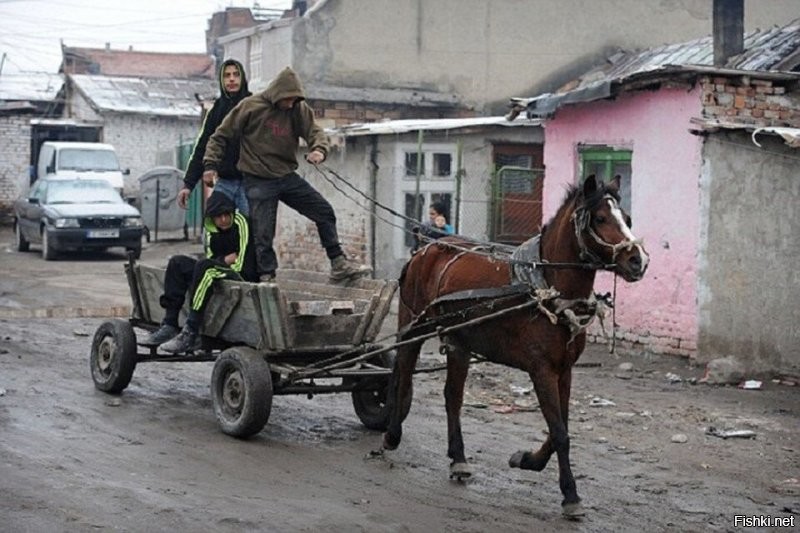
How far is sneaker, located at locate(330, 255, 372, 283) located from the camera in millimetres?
9875

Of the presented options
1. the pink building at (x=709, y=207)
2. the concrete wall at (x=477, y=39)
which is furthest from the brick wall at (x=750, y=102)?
the concrete wall at (x=477, y=39)

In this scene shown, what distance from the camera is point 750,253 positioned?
515 inches

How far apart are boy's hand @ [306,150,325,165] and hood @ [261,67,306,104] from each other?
49cm

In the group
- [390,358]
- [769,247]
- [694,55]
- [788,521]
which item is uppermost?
[694,55]

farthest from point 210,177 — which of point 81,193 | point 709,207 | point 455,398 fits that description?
point 81,193

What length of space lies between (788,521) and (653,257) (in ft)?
22.5

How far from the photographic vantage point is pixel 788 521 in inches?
291

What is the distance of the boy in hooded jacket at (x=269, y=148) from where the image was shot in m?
9.85

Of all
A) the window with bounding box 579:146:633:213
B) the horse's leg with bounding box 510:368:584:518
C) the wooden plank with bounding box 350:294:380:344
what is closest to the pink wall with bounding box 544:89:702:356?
the window with bounding box 579:146:633:213

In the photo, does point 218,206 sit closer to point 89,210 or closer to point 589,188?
point 589,188

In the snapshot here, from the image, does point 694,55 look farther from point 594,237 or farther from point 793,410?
point 594,237

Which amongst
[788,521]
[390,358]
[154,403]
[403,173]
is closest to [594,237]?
[788,521]

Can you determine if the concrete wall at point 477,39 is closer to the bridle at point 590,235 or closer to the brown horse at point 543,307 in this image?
the brown horse at point 543,307

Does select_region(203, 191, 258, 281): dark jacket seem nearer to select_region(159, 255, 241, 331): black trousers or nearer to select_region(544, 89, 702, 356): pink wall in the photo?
select_region(159, 255, 241, 331): black trousers
